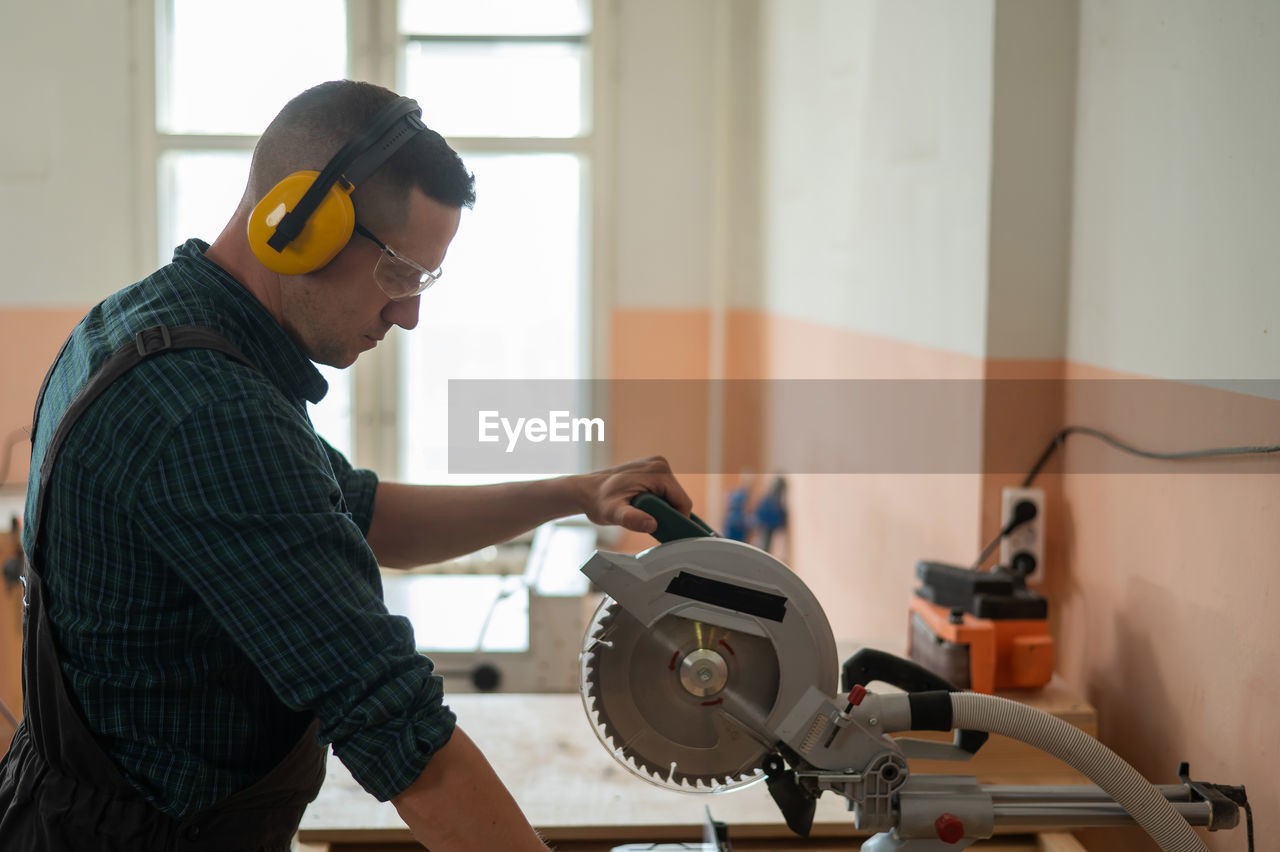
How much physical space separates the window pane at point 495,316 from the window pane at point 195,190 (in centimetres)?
86

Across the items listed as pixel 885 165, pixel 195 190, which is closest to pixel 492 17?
pixel 195 190

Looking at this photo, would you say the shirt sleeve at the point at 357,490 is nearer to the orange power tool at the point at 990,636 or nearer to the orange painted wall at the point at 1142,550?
the orange power tool at the point at 990,636

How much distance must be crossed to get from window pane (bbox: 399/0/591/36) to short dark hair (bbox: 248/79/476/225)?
11.4 feet

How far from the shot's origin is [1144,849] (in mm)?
1631

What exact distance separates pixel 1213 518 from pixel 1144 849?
1.66 feet

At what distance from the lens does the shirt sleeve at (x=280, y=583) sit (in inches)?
35.3

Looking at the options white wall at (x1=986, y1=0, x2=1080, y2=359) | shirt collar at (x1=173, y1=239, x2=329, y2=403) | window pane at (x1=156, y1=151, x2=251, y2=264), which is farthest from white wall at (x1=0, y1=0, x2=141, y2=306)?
shirt collar at (x1=173, y1=239, x2=329, y2=403)

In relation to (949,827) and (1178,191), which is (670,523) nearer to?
(949,827)

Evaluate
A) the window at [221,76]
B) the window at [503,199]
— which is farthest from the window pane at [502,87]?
the window at [221,76]

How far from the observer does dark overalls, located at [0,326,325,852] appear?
3.19 ft

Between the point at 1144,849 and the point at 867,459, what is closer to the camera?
the point at 1144,849

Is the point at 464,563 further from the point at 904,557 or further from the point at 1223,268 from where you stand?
the point at 1223,268

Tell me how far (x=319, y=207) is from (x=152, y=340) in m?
0.19

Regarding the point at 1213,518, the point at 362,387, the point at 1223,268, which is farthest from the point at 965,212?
the point at 362,387
